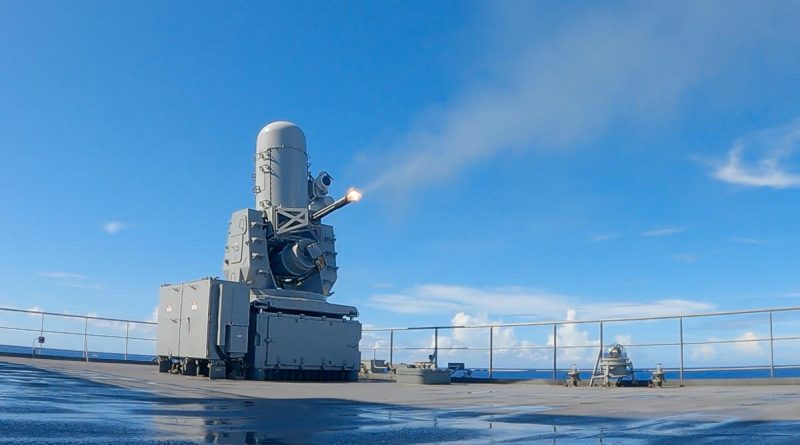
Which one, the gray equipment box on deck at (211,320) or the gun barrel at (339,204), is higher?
the gun barrel at (339,204)

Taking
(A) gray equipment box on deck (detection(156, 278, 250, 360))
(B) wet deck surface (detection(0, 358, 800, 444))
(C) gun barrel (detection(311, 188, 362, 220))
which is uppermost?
(C) gun barrel (detection(311, 188, 362, 220))

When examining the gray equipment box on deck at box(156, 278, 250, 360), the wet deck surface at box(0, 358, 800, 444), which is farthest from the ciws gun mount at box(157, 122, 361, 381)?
the wet deck surface at box(0, 358, 800, 444)

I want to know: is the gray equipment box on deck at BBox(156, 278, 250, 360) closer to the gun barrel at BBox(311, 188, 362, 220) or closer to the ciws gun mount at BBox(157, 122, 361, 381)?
the ciws gun mount at BBox(157, 122, 361, 381)

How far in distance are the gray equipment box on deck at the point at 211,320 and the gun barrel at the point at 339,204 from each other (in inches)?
125

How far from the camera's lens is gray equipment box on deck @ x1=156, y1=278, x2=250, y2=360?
53.1ft

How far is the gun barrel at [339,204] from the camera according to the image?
59.8 ft

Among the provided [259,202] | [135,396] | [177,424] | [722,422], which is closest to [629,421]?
Result: [722,422]

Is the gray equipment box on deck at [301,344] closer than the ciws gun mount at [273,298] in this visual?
No

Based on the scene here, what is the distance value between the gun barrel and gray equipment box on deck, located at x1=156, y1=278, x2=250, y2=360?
318 cm

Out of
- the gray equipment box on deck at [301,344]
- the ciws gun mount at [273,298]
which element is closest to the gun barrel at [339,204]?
the ciws gun mount at [273,298]

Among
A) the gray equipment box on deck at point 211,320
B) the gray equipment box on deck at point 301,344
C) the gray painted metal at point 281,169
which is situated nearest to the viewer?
the gray equipment box on deck at point 211,320

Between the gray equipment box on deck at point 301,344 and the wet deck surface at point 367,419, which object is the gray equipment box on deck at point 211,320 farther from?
the wet deck surface at point 367,419

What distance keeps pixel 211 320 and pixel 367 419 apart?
1011cm

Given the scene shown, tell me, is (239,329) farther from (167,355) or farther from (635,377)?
(635,377)
